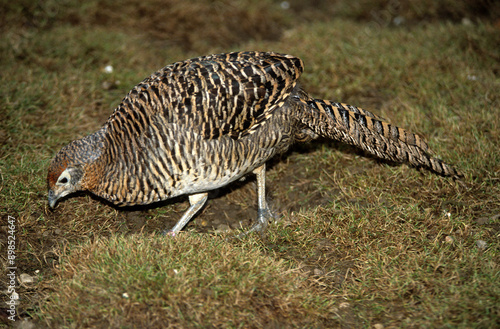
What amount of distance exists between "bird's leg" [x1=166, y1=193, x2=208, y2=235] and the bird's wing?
2.25 ft

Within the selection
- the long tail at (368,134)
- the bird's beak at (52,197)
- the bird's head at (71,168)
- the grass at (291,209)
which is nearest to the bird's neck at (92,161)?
the bird's head at (71,168)

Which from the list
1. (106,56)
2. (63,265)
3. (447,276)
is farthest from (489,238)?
(106,56)

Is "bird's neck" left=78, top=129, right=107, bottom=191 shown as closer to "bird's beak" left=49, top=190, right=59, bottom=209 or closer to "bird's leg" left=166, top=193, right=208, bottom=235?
"bird's beak" left=49, top=190, right=59, bottom=209

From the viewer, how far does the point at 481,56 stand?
19.1 feet

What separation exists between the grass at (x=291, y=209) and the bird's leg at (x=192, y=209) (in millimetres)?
115

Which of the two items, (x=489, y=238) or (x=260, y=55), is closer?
(x=489, y=238)

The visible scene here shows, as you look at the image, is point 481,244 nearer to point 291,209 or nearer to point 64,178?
point 291,209

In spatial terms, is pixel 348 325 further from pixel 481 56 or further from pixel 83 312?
pixel 481 56

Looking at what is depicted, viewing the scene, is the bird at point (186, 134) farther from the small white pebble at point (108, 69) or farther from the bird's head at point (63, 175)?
the small white pebble at point (108, 69)

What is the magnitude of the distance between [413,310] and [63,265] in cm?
242

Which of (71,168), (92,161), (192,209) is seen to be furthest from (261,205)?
(71,168)

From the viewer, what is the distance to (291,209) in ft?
14.3

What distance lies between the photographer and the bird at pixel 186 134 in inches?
140

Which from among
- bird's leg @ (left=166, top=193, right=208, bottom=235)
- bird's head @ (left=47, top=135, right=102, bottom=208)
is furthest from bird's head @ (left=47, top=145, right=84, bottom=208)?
bird's leg @ (left=166, top=193, right=208, bottom=235)
